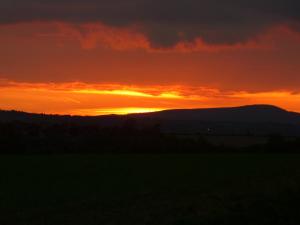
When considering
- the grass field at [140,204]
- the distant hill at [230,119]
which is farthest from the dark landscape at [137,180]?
the distant hill at [230,119]

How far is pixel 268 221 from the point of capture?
15.3 meters

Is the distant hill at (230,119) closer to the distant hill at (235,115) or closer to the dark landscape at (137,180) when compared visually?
the distant hill at (235,115)

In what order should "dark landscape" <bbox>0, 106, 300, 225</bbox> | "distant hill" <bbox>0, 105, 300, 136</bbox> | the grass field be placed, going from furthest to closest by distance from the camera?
1. "distant hill" <bbox>0, 105, 300, 136</bbox>
2. "dark landscape" <bbox>0, 106, 300, 225</bbox>
3. the grass field

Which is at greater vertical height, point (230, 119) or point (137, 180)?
point (230, 119)

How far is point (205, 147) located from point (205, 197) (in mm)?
59784

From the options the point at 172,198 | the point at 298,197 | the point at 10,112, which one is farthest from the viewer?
the point at 10,112

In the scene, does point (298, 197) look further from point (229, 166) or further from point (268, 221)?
point (229, 166)

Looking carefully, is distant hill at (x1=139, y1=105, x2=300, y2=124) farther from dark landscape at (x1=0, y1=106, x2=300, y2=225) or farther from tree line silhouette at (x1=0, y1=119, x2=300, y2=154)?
tree line silhouette at (x1=0, y1=119, x2=300, y2=154)

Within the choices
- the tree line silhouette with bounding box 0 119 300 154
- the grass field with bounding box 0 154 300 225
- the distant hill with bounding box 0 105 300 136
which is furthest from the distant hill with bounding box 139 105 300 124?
the grass field with bounding box 0 154 300 225

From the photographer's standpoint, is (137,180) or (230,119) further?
(230,119)

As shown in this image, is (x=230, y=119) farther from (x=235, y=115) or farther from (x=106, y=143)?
(x=106, y=143)

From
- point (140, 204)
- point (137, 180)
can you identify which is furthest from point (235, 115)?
point (140, 204)

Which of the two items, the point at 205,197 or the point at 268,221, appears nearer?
the point at 268,221

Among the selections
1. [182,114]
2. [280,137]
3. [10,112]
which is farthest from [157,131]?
[182,114]
